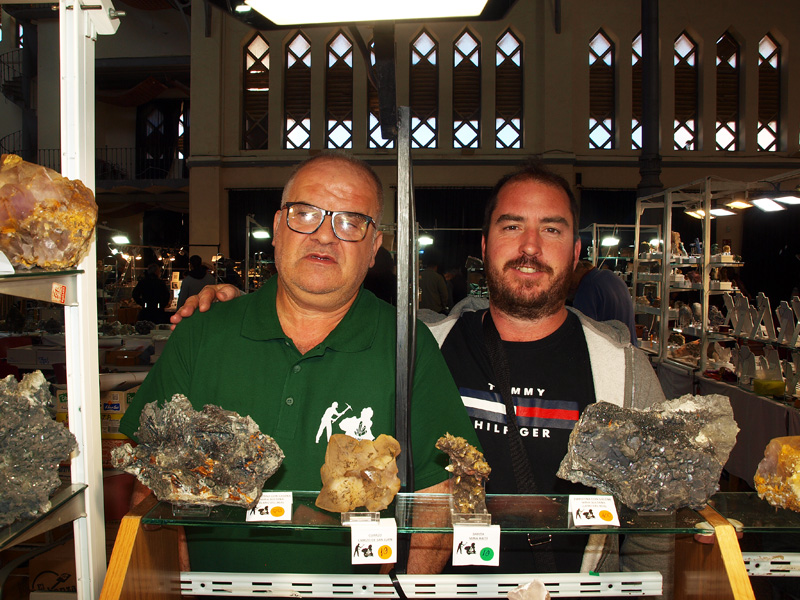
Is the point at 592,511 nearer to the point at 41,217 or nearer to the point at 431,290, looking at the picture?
the point at 41,217

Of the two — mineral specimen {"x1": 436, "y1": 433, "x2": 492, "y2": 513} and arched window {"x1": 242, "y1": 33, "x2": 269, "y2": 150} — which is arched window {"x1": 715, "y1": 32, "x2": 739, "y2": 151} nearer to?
arched window {"x1": 242, "y1": 33, "x2": 269, "y2": 150}

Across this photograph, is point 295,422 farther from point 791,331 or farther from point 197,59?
point 197,59

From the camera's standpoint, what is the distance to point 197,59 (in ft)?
41.5

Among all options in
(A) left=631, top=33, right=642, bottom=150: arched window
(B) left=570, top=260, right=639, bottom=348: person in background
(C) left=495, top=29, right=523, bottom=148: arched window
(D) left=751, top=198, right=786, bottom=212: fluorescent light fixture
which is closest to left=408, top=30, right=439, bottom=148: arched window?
(C) left=495, top=29, right=523, bottom=148: arched window

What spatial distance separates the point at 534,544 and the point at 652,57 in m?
10.0

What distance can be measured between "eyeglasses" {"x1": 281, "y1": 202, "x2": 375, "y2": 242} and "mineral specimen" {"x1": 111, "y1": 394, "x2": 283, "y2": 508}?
51cm

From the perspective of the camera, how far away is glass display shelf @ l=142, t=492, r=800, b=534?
0.95 metres

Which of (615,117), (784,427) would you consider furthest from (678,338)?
(615,117)

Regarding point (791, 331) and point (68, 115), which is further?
point (791, 331)

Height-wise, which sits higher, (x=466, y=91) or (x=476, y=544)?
(x=466, y=91)

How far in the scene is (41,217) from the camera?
3.11 ft

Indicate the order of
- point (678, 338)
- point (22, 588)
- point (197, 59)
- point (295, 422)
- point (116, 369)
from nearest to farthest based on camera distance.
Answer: point (295, 422)
point (22, 588)
point (116, 369)
point (678, 338)
point (197, 59)

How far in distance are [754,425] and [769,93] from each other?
11748 millimetres

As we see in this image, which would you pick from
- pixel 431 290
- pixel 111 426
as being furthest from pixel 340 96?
pixel 111 426
